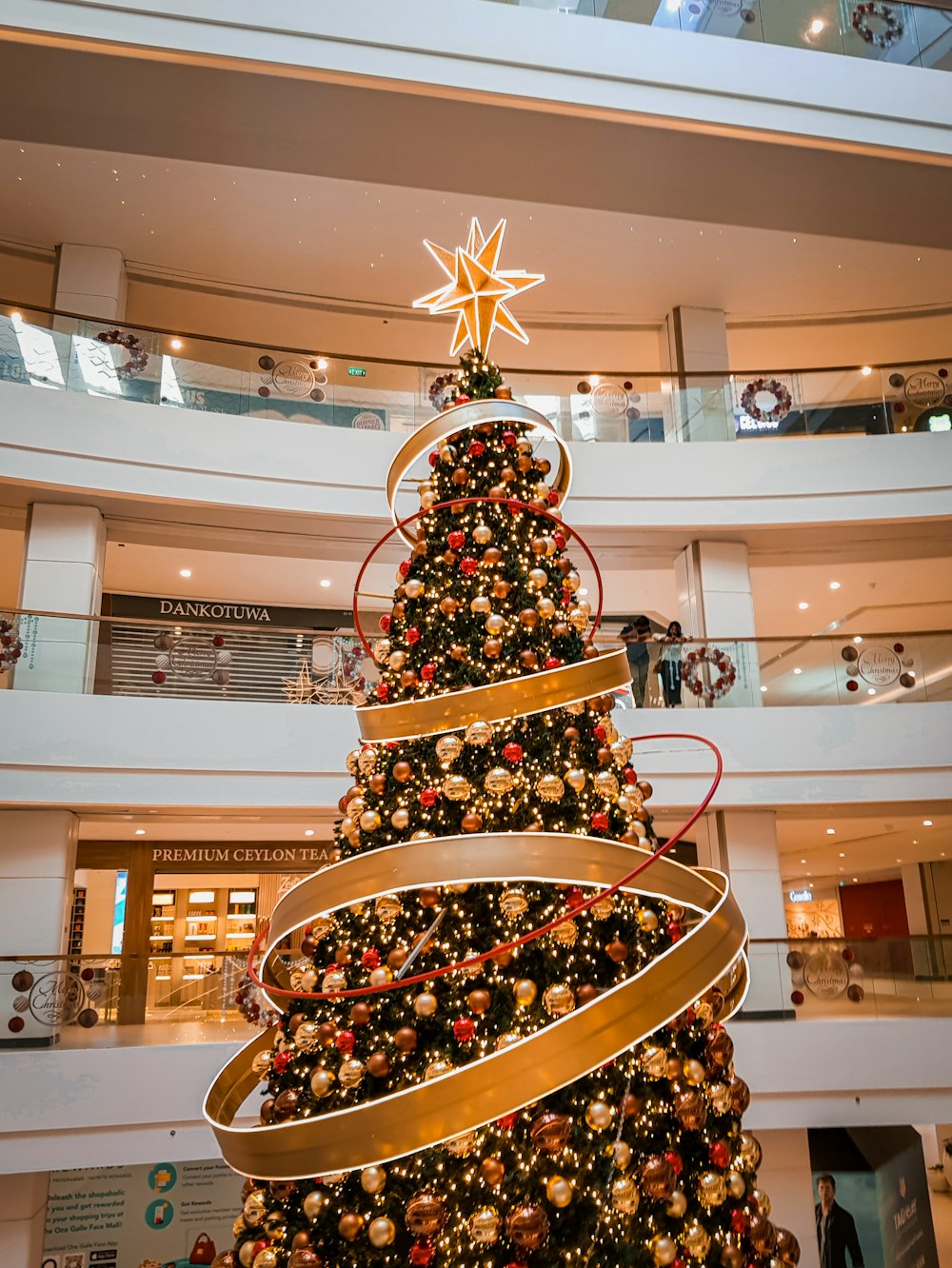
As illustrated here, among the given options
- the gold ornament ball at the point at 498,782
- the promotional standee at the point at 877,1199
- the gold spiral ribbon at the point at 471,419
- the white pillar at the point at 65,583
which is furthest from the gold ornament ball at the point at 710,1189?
the promotional standee at the point at 877,1199

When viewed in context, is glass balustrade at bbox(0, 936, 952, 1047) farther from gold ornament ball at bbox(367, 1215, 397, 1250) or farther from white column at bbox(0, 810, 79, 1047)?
gold ornament ball at bbox(367, 1215, 397, 1250)

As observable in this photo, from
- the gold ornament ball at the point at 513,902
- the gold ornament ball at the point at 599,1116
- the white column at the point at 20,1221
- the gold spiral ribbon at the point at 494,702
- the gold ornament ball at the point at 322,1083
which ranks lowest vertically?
the white column at the point at 20,1221

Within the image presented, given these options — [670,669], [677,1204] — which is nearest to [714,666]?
[670,669]

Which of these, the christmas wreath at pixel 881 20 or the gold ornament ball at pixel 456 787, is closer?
the gold ornament ball at pixel 456 787

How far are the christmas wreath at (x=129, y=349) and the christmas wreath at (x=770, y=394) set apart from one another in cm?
617

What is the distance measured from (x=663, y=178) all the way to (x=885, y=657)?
5020 millimetres

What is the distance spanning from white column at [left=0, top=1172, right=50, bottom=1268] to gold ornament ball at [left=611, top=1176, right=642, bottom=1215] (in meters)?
7.91

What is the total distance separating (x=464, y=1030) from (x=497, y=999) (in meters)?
0.11

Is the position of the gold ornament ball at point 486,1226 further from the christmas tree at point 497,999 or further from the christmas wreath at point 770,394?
the christmas wreath at point 770,394

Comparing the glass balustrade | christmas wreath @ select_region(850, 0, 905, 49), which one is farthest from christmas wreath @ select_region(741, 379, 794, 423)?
the glass balustrade

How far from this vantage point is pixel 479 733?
2.32 meters

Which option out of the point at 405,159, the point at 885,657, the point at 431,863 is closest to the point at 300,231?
the point at 405,159

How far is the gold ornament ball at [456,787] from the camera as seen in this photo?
2275mm

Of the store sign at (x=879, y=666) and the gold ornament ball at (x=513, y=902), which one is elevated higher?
the store sign at (x=879, y=666)
